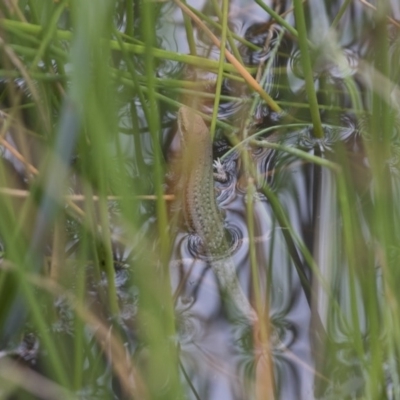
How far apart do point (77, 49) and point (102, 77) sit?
0.05m

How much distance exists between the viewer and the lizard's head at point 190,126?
1.64 meters

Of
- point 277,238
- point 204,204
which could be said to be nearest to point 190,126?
point 204,204

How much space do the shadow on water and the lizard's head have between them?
0.10 meters

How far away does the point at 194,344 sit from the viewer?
1431 mm

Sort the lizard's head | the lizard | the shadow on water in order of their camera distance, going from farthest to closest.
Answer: the lizard's head
the lizard
the shadow on water

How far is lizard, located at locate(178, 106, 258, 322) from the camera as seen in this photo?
150 cm

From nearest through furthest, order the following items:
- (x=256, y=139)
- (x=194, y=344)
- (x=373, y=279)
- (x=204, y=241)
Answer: (x=373, y=279) < (x=194, y=344) < (x=204, y=241) < (x=256, y=139)

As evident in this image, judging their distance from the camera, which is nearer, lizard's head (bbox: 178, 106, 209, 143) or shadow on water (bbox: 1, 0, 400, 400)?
shadow on water (bbox: 1, 0, 400, 400)

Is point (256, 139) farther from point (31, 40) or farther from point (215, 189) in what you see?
point (31, 40)

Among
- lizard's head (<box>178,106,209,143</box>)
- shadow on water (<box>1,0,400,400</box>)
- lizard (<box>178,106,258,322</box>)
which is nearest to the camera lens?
shadow on water (<box>1,0,400,400</box>)

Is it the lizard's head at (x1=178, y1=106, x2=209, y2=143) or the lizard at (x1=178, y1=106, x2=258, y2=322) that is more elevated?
the lizard's head at (x1=178, y1=106, x2=209, y2=143)

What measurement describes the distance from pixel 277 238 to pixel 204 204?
0.84 feet

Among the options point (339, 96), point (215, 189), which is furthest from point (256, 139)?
point (339, 96)

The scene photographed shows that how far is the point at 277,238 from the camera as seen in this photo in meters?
1.59
